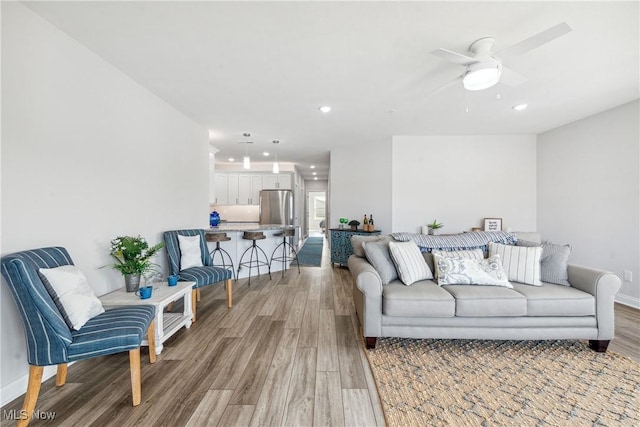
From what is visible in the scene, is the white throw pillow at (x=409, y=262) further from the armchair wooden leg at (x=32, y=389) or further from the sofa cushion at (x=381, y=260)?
the armchair wooden leg at (x=32, y=389)

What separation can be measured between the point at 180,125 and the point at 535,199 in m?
6.20

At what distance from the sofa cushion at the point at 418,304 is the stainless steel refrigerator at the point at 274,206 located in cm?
544

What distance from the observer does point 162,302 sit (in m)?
2.16

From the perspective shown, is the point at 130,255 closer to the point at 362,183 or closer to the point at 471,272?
the point at 471,272

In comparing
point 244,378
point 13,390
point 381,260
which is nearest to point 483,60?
point 381,260

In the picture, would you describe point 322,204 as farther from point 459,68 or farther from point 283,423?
point 283,423

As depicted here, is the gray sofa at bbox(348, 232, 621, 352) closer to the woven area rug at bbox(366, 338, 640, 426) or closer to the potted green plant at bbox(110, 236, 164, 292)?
the woven area rug at bbox(366, 338, 640, 426)

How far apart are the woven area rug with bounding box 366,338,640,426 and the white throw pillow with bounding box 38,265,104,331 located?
1.98 m

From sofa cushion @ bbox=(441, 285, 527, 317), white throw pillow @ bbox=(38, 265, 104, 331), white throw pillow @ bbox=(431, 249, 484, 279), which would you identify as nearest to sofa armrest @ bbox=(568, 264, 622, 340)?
sofa cushion @ bbox=(441, 285, 527, 317)

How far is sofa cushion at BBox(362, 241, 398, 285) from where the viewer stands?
253cm

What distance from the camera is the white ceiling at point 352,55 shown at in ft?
5.95

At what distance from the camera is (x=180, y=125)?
3.74 metres

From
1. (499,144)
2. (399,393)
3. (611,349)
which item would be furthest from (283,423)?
(499,144)

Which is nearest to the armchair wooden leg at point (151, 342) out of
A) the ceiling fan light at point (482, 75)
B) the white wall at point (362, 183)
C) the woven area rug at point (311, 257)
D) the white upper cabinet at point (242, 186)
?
the ceiling fan light at point (482, 75)
